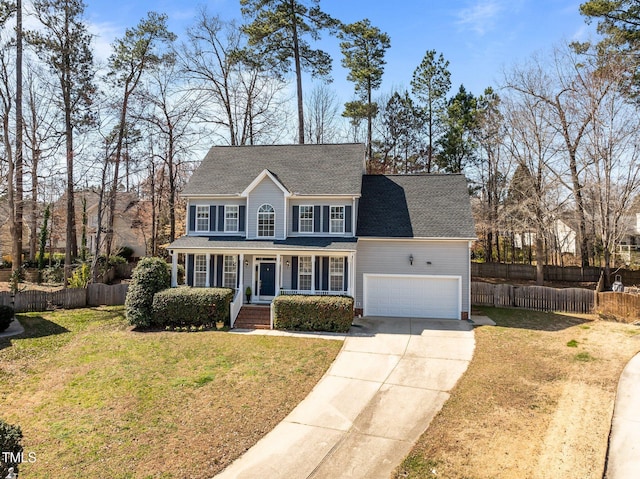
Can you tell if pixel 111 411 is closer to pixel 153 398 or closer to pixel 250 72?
pixel 153 398

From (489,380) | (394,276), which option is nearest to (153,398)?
(489,380)

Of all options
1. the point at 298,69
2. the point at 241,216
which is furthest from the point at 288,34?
the point at 241,216

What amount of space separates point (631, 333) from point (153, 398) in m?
17.0

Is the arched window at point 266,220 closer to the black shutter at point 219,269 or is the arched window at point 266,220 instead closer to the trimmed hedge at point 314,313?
the black shutter at point 219,269

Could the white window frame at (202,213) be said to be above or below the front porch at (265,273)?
above

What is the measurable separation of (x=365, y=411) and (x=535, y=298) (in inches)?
580

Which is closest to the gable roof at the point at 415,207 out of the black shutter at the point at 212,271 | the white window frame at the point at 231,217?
the white window frame at the point at 231,217

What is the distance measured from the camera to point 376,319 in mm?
17984

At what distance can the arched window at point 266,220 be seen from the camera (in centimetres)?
1945

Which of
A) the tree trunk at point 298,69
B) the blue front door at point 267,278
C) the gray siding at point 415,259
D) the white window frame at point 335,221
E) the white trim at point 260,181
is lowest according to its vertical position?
the blue front door at point 267,278

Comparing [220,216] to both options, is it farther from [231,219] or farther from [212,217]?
[231,219]

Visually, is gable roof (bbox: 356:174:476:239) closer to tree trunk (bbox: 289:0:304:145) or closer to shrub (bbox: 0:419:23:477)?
tree trunk (bbox: 289:0:304:145)

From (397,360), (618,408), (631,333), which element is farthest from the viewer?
(631,333)

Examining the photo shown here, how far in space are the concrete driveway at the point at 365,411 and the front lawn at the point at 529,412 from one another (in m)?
0.44
